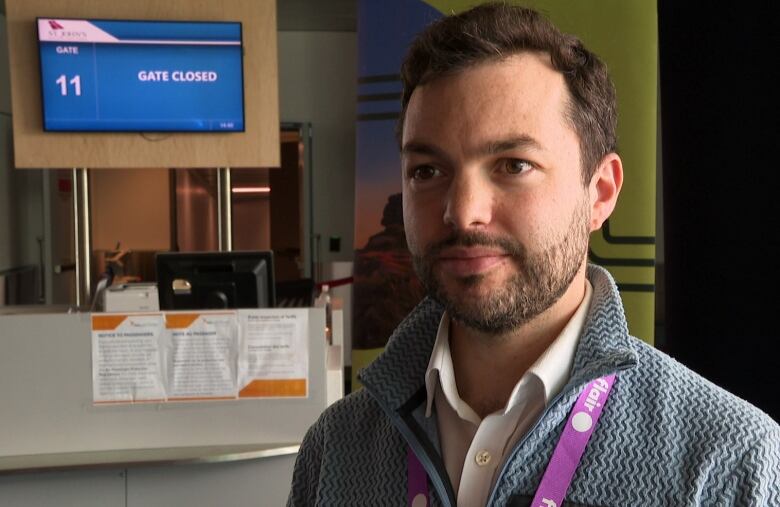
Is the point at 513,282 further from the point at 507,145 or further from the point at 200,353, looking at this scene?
the point at 200,353

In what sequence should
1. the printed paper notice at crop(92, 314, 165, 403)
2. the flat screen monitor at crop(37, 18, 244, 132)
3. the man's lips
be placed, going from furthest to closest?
the flat screen monitor at crop(37, 18, 244, 132) → the printed paper notice at crop(92, 314, 165, 403) → the man's lips

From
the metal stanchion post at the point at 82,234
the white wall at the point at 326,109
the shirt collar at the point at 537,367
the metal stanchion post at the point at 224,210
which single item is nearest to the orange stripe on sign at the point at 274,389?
the metal stanchion post at the point at 224,210

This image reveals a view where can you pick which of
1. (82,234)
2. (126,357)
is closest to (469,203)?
(126,357)

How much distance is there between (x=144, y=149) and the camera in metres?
3.92

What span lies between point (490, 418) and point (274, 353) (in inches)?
68.9

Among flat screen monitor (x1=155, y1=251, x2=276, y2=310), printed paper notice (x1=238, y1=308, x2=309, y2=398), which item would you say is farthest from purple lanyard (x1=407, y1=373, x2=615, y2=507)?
flat screen monitor (x1=155, y1=251, x2=276, y2=310)

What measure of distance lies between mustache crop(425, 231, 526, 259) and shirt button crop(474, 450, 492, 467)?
0.24 m

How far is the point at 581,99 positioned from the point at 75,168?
3613mm

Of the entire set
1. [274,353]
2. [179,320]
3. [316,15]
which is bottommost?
[274,353]

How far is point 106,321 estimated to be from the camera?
2.48 m

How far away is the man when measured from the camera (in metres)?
0.79

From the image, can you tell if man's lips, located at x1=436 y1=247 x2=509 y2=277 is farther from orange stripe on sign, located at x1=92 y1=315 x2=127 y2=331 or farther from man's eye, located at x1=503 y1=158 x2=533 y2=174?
orange stripe on sign, located at x1=92 y1=315 x2=127 y2=331

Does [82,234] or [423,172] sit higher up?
[423,172]

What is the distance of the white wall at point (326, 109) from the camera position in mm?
6656
